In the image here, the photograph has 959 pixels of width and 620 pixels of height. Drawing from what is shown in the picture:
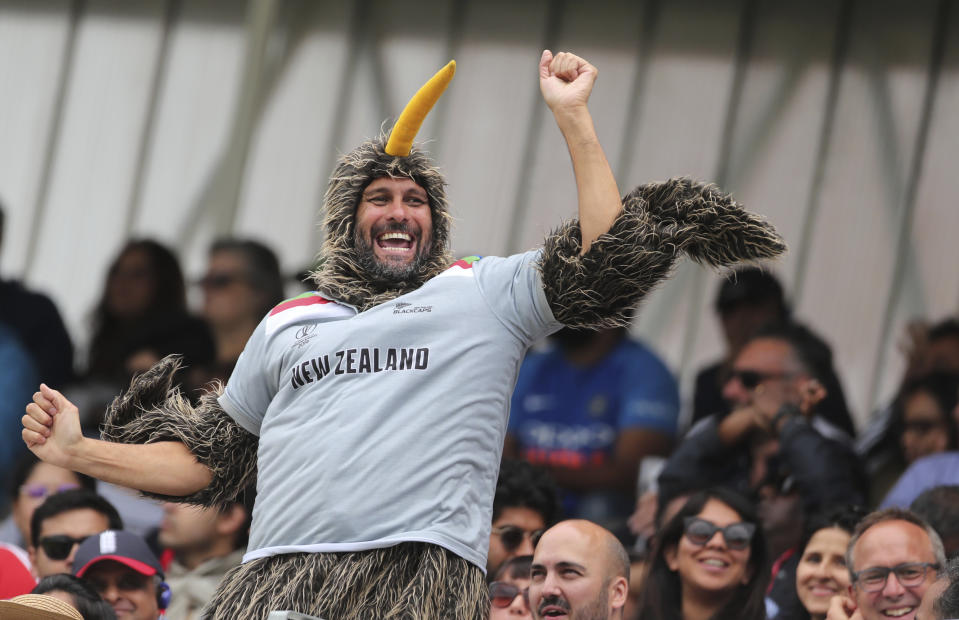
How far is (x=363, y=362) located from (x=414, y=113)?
662mm

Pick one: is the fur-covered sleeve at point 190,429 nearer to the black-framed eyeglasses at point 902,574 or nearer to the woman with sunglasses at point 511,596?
the woman with sunglasses at point 511,596

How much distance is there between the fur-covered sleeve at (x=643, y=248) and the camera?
320 centimetres

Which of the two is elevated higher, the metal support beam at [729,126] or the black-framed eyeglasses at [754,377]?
the metal support beam at [729,126]

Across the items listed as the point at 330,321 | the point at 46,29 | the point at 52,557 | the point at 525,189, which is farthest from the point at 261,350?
the point at 46,29

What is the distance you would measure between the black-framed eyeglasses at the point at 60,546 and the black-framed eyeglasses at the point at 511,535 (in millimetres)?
1400

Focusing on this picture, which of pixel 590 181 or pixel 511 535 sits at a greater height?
pixel 590 181

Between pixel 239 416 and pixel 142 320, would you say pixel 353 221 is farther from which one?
pixel 142 320

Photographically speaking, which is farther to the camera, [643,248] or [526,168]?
[526,168]

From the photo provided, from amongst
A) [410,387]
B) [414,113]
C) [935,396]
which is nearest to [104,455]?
[410,387]

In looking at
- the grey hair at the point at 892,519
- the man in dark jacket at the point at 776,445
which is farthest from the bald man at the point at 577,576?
the man in dark jacket at the point at 776,445

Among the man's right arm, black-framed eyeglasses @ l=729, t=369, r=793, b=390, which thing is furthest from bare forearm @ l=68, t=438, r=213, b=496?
black-framed eyeglasses @ l=729, t=369, r=793, b=390

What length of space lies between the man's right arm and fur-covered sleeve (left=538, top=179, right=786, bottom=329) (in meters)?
1.03

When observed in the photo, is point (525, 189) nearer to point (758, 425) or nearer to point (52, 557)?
point (758, 425)

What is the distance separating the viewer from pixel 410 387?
3246mm
